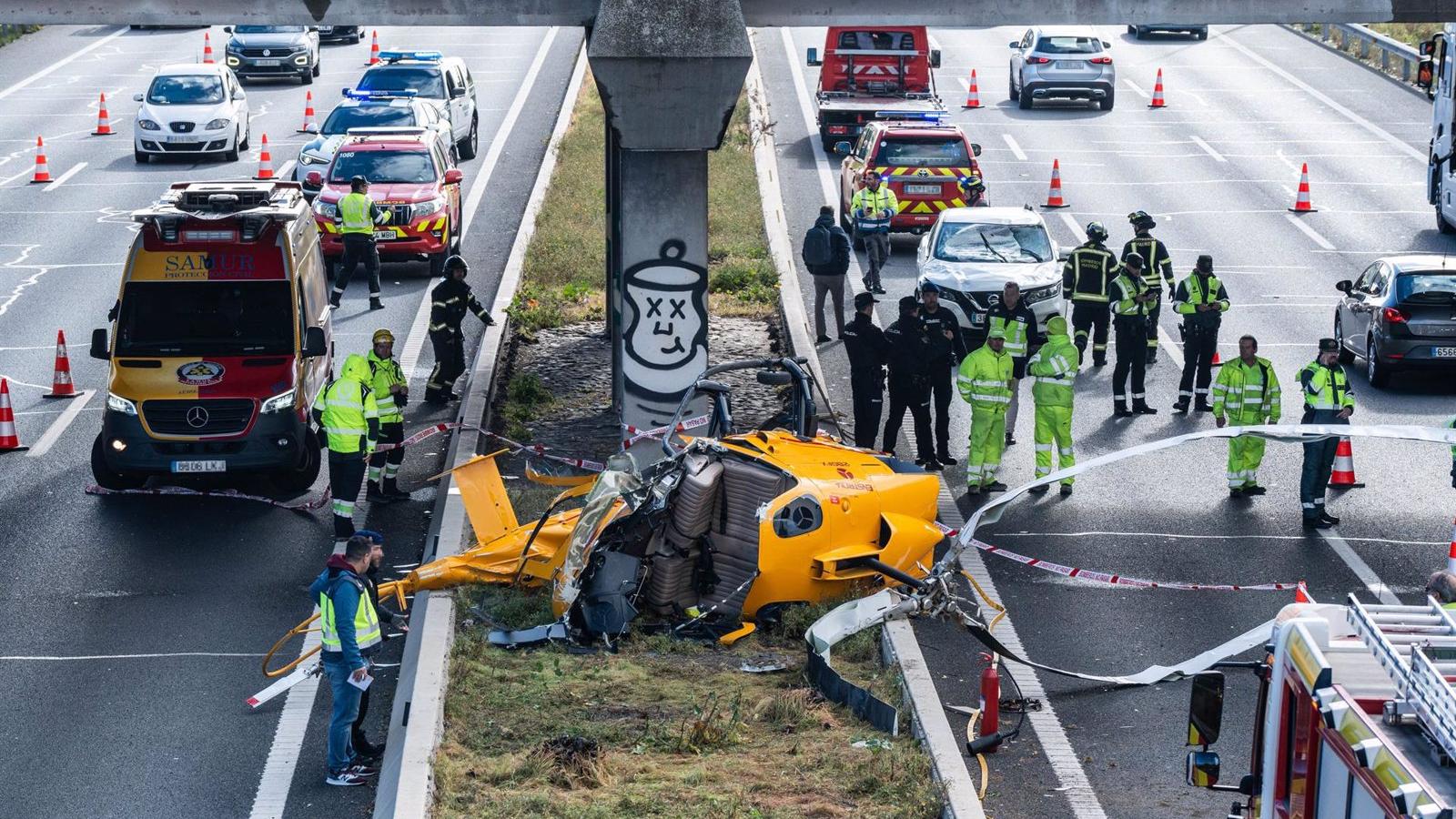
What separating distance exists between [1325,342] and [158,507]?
1015 cm

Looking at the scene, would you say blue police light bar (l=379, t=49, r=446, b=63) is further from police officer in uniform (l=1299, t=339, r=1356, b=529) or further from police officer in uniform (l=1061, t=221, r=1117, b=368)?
police officer in uniform (l=1299, t=339, r=1356, b=529)

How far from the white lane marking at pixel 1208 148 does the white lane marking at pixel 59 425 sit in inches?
855

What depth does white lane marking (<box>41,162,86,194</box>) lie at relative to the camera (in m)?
32.4

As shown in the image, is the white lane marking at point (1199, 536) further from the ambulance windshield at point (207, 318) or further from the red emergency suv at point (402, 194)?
the red emergency suv at point (402, 194)

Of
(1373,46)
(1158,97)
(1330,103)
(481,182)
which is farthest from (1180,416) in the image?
(1373,46)

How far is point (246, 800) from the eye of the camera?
11.2 metres

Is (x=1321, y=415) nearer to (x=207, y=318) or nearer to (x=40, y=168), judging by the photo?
(x=207, y=318)

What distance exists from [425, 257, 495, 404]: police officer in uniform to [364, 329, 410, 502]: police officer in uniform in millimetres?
2721

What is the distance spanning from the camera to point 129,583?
49.4 feet

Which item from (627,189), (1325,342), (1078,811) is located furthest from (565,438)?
(1078,811)

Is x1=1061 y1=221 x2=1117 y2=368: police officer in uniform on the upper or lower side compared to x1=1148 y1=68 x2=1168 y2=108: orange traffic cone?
lower

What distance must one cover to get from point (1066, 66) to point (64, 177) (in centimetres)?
1911

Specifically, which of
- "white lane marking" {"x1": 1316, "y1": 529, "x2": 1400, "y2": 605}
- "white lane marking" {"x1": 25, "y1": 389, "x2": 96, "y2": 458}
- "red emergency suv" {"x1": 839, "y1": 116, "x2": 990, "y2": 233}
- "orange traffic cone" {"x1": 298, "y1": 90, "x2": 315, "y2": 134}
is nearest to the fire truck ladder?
"white lane marking" {"x1": 1316, "y1": 529, "x2": 1400, "y2": 605}

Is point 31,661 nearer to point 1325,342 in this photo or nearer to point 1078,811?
point 1078,811
